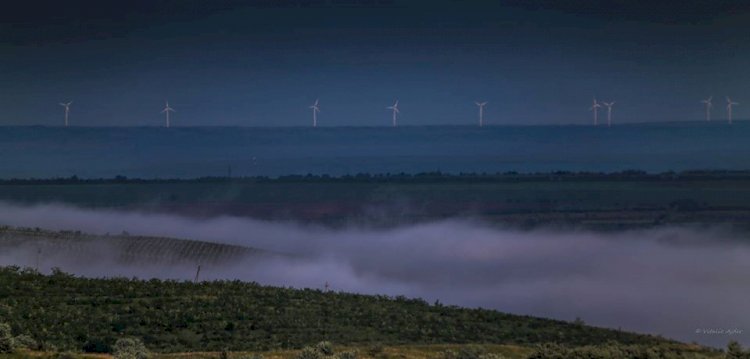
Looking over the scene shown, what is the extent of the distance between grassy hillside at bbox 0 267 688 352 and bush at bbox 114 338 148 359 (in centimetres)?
330

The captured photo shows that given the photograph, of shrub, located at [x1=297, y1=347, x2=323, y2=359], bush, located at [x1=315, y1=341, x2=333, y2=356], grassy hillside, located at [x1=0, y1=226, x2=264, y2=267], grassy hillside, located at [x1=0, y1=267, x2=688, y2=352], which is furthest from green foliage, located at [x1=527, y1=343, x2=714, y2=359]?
grassy hillside, located at [x1=0, y1=226, x2=264, y2=267]

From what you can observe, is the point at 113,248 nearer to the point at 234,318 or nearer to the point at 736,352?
the point at 234,318

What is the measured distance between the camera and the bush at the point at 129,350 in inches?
2238

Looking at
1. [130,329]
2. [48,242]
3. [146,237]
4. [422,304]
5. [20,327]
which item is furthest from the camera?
[146,237]

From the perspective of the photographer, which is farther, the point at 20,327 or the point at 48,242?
the point at 48,242

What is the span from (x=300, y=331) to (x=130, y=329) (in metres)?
7.22

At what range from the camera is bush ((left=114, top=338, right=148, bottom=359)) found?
56.8 metres

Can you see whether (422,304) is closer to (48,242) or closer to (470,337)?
(470,337)

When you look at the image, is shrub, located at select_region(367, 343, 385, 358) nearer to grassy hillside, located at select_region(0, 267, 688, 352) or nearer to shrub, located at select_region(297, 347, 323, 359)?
grassy hillside, located at select_region(0, 267, 688, 352)

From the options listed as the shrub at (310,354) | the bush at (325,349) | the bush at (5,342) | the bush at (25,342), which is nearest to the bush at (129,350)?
the bush at (25,342)

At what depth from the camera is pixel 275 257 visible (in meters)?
150

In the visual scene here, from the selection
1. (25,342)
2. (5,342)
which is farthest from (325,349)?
(5,342)

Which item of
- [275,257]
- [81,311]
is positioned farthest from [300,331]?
[275,257]

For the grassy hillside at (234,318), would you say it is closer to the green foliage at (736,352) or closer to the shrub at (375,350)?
the shrub at (375,350)
